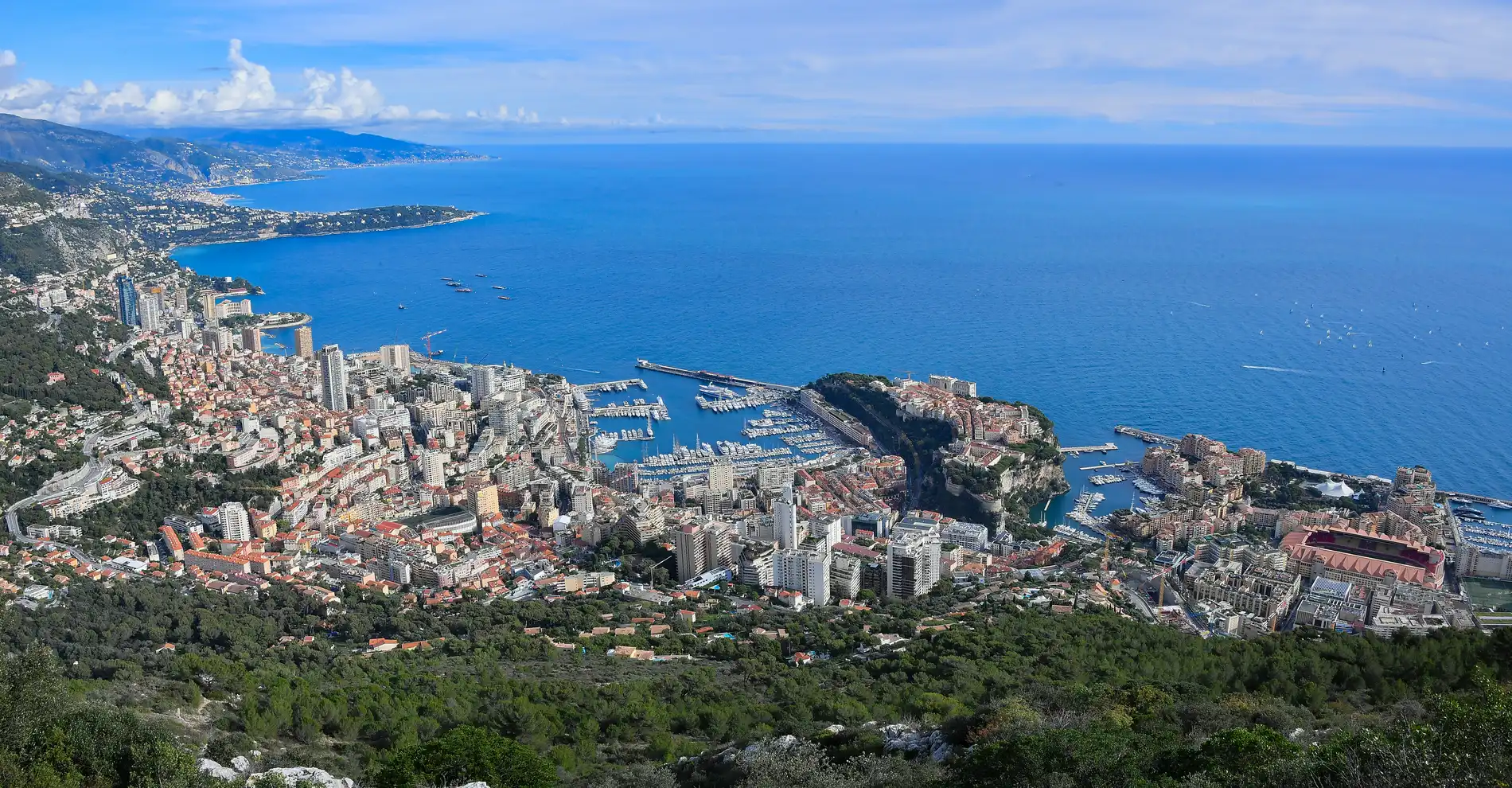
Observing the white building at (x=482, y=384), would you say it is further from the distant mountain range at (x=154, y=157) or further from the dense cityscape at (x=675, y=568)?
the distant mountain range at (x=154, y=157)

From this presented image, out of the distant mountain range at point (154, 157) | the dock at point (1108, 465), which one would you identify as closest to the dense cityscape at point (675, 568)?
the dock at point (1108, 465)

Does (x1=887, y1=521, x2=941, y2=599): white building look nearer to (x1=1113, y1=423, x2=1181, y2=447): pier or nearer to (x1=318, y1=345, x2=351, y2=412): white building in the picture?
(x1=1113, y1=423, x2=1181, y2=447): pier

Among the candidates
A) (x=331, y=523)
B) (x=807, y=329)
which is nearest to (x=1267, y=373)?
(x=807, y=329)

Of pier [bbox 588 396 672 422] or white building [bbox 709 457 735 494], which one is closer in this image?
white building [bbox 709 457 735 494]

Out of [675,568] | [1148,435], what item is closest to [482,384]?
[675,568]

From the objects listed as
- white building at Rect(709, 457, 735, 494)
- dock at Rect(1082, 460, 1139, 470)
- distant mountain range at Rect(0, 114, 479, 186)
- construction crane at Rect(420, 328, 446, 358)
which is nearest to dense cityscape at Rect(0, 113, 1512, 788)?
white building at Rect(709, 457, 735, 494)

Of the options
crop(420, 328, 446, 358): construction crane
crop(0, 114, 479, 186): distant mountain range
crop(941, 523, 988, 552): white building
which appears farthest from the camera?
crop(0, 114, 479, 186): distant mountain range

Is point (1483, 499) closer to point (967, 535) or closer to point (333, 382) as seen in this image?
point (967, 535)
